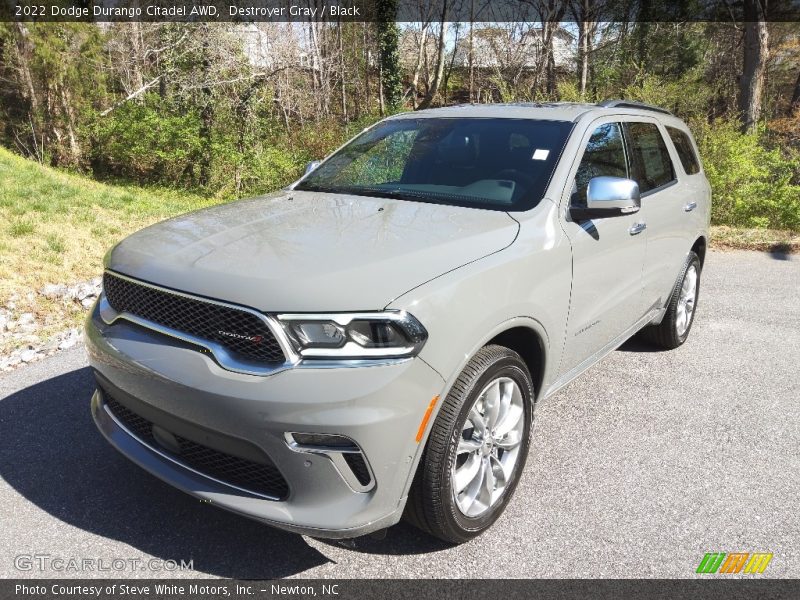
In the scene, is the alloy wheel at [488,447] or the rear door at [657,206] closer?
the alloy wheel at [488,447]

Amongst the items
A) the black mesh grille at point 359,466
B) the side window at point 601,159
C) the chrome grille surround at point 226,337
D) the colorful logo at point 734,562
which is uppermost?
the side window at point 601,159

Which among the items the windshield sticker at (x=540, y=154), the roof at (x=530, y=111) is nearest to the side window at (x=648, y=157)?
the roof at (x=530, y=111)

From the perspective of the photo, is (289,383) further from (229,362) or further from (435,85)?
(435,85)

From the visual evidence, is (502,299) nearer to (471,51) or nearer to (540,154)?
(540,154)

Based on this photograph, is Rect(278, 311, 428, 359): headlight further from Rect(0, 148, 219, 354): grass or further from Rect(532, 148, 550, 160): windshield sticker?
Rect(0, 148, 219, 354): grass

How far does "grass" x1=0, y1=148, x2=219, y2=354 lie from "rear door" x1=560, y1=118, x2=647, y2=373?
4143 mm

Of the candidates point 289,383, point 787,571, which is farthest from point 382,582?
point 787,571

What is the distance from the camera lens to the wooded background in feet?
39.8

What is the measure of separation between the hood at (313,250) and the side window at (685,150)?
254 centimetres

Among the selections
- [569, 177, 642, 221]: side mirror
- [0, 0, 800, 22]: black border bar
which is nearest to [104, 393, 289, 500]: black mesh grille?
[569, 177, 642, 221]: side mirror

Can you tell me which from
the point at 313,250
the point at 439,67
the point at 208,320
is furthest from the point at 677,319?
the point at 439,67

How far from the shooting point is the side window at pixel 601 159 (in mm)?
3207

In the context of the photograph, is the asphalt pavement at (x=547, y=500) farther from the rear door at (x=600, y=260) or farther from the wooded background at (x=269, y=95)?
the wooded background at (x=269, y=95)

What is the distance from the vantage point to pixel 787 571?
2479mm
